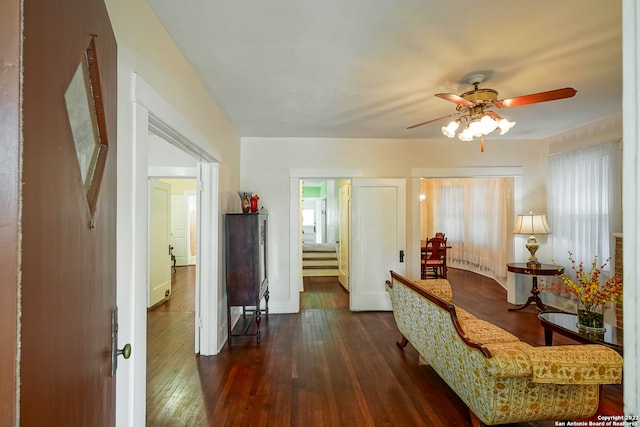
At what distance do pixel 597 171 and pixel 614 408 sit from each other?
Result: 9.48 ft

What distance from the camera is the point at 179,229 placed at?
29.3 feet

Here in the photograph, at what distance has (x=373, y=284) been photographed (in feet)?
15.3

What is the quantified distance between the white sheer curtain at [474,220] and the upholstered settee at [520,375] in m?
4.57

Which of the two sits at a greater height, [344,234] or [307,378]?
[344,234]

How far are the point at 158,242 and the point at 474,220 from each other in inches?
278

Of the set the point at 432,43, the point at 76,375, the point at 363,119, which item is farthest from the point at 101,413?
the point at 363,119

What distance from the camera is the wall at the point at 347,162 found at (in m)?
4.61

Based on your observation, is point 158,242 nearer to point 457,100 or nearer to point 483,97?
point 457,100

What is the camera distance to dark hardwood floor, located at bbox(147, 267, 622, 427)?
220cm

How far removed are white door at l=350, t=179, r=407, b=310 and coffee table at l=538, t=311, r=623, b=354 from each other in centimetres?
203

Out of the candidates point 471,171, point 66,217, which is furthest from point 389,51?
point 471,171

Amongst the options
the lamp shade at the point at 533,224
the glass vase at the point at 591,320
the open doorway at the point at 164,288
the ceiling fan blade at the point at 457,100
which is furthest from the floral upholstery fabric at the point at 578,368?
the lamp shade at the point at 533,224

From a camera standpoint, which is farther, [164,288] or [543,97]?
[164,288]

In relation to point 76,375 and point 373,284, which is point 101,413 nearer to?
point 76,375
